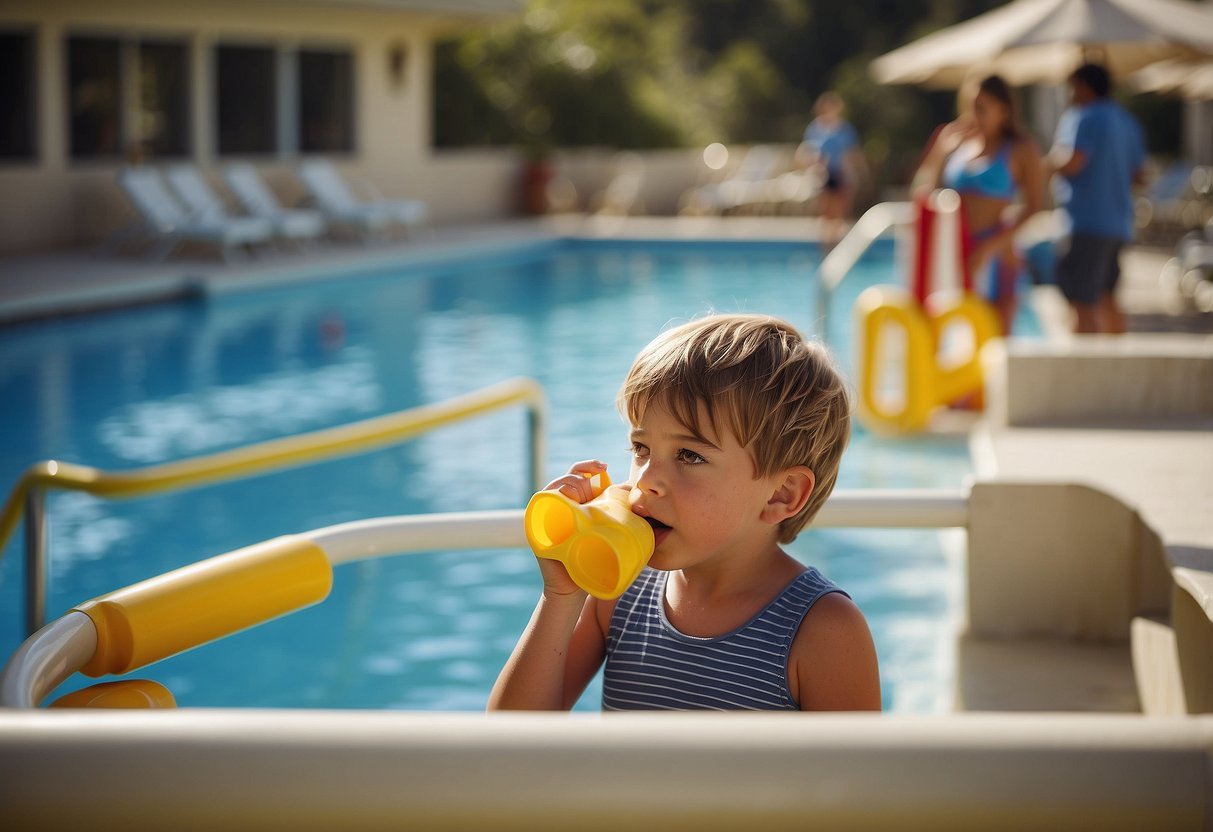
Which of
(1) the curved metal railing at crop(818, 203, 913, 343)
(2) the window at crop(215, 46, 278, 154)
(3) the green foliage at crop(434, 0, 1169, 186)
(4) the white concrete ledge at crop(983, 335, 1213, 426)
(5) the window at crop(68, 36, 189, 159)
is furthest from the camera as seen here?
(3) the green foliage at crop(434, 0, 1169, 186)

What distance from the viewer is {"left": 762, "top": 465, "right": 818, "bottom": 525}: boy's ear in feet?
6.20

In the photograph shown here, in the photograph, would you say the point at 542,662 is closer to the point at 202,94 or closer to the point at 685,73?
the point at 202,94

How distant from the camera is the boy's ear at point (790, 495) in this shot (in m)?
1.89

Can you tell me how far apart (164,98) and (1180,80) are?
11.8 m

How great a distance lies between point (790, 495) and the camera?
1907 millimetres

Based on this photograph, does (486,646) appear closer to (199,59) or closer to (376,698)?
(376,698)

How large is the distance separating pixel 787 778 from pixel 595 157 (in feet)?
84.3

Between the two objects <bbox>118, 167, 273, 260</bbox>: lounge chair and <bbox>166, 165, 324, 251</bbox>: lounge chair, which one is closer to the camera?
<bbox>118, 167, 273, 260</bbox>: lounge chair

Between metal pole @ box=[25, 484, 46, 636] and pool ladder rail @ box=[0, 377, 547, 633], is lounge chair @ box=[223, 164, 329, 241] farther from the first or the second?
metal pole @ box=[25, 484, 46, 636]

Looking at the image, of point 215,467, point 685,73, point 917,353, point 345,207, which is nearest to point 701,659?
point 215,467

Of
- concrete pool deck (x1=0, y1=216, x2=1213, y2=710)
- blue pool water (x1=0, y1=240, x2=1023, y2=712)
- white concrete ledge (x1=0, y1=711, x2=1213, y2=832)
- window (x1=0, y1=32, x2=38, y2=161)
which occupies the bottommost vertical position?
blue pool water (x1=0, y1=240, x2=1023, y2=712)

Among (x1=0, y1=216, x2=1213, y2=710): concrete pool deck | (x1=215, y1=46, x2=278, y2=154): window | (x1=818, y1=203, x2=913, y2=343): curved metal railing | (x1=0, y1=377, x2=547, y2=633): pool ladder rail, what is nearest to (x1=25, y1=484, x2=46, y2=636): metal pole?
(x1=0, y1=377, x2=547, y2=633): pool ladder rail

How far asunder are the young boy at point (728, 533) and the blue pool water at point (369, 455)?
1.86 metres

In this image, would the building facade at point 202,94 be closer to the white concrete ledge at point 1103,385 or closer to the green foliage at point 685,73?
the green foliage at point 685,73
